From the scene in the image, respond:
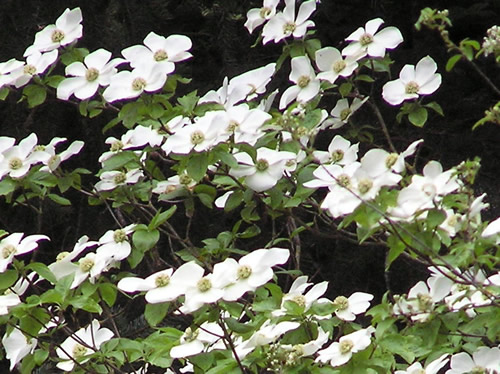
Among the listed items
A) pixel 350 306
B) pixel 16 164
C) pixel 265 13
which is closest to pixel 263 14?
pixel 265 13

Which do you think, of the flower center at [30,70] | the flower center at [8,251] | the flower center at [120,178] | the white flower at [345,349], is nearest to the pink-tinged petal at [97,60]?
the flower center at [30,70]

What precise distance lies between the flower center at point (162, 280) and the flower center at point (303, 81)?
0.61 meters

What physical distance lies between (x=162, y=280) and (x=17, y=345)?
0.38 meters

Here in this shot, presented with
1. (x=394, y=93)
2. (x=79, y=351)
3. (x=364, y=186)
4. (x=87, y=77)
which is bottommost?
(x=79, y=351)

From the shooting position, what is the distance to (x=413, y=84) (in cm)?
189

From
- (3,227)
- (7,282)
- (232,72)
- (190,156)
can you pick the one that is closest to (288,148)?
(190,156)

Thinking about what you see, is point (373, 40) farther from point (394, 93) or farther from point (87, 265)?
point (87, 265)

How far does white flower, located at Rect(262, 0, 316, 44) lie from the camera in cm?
198

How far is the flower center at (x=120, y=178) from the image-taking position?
1901 mm

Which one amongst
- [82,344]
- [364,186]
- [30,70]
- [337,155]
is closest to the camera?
[364,186]

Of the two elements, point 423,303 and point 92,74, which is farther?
point 92,74

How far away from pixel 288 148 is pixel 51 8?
1.15 metres

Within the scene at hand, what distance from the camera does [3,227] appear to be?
290cm

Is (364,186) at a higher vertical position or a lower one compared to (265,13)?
higher
